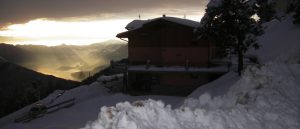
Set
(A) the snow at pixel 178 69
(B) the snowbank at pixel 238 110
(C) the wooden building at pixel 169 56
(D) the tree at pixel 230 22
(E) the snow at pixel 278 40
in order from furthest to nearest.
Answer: (C) the wooden building at pixel 169 56
(A) the snow at pixel 178 69
(E) the snow at pixel 278 40
(D) the tree at pixel 230 22
(B) the snowbank at pixel 238 110

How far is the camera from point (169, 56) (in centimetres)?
3594

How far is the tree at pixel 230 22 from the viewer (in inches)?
1093

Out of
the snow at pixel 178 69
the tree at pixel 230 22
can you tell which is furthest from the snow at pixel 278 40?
the snow at pixel 178 69

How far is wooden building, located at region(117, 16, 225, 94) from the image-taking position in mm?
34844

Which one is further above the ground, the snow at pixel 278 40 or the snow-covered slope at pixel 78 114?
the snow at pixel 278 40

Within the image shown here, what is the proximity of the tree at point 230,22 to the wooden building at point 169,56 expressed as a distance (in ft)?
19.4

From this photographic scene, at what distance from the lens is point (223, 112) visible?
11984 millimetres

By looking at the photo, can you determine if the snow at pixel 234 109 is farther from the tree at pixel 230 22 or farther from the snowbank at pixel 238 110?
the tree at pixel 230 22

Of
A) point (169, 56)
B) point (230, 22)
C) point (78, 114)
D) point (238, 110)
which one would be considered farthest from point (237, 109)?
point (169, 56)

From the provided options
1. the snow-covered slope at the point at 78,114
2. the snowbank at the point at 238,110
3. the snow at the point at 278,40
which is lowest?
the snow-covered slope at the point at 78,114

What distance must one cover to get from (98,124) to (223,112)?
4.95m

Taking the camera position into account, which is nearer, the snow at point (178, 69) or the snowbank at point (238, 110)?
the snowbank at point (238, 110)

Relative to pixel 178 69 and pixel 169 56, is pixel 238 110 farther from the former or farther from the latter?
pixel 169 56

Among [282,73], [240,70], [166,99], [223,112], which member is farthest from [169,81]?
[223,112]
